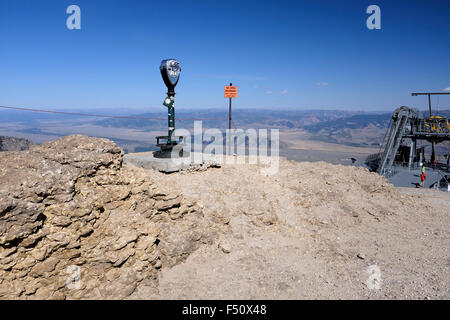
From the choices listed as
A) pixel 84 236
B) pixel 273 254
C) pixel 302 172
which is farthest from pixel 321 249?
pixel 84 236

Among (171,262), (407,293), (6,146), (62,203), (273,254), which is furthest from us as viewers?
(6,146)

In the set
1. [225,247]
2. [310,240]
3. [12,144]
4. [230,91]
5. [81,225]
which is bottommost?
[310,240]

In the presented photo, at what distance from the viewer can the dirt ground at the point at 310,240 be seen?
6.79 meters

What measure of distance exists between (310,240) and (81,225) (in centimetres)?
709

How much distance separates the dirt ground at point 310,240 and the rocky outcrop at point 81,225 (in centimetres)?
73

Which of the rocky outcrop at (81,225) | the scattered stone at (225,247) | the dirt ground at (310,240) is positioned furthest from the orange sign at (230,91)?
the scattered stone at (225,247)

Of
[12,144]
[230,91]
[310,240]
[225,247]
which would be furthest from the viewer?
[12,144]

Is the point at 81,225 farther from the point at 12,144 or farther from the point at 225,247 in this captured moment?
the point at 12,144

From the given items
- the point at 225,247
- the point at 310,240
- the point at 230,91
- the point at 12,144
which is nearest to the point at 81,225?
the point at 225,247

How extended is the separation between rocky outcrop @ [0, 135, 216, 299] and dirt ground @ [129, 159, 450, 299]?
2.38 ft

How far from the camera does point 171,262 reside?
7.31m

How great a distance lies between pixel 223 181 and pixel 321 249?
4455 mm

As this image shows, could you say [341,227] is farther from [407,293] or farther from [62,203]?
[62,203]

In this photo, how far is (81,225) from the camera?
5.97 metres
